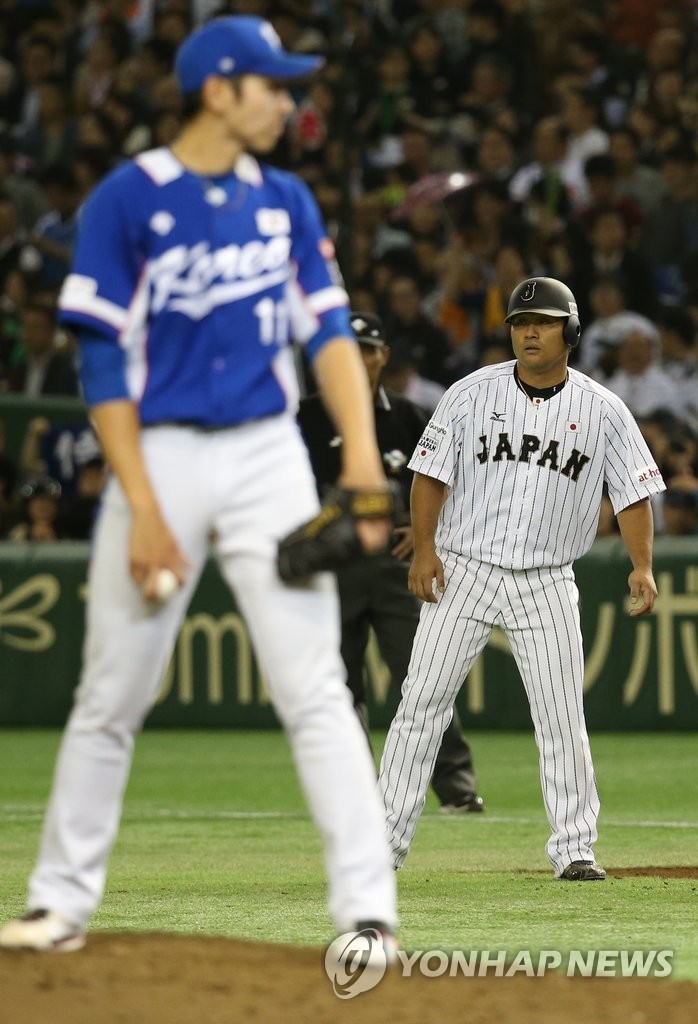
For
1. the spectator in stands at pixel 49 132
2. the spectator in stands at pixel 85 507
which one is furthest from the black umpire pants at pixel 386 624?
the spectator in stands at pixel 49 132

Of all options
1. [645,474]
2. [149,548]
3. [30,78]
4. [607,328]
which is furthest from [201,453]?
[30,78]

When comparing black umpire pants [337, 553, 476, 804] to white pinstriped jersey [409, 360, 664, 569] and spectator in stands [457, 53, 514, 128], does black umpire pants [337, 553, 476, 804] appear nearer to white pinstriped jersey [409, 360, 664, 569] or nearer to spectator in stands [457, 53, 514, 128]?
white pinstriped jersey [409, 360, 664, 569]

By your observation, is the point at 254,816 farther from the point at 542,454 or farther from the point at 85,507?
the point at 85,507

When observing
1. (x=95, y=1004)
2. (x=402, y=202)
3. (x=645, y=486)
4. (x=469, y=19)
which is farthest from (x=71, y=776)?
(x=469, y=19)

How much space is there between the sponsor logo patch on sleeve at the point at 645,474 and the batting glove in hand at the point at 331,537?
2.99 meters

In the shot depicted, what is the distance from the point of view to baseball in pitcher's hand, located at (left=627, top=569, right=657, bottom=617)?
7375 millimetres

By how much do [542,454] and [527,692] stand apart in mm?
889

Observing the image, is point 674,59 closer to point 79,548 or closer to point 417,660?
point 79,548

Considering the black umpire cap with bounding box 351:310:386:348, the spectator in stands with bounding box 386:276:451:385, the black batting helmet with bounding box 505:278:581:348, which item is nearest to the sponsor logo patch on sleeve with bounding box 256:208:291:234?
the black batting helmet with bounding box 505:278:581:348

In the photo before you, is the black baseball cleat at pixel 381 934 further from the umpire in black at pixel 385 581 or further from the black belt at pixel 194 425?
the umpire in black at pixel 385 581

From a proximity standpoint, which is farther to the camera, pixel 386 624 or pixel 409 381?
pixel 409 381

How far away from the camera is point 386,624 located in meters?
9.66

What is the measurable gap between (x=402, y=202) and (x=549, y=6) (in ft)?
10.1

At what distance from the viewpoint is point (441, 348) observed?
15.9 m
